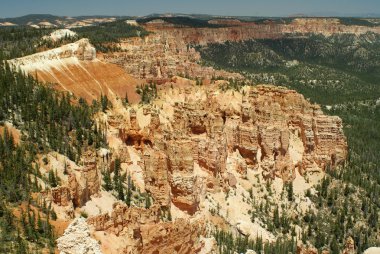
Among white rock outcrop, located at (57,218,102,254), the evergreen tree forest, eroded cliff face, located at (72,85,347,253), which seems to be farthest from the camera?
eroded cliff face, located at (72,85,347,253)

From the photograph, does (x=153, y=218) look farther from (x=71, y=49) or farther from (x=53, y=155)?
(x=71, y=49)

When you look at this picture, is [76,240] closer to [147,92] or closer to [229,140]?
[229,140]

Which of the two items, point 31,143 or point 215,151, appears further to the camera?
point 215,151

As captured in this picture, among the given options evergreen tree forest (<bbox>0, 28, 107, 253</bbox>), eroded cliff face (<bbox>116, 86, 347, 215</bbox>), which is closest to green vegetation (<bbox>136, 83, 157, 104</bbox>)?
eroded cliff face (<bbox>116, 86, 347, 215</bbox>)

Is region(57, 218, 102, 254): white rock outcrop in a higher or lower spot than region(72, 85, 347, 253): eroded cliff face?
higher

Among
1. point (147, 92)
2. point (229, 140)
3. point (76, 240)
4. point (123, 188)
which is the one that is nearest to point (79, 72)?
point (147, 92)

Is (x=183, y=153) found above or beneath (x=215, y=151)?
above

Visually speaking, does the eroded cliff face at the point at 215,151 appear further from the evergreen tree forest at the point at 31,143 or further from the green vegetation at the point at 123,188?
the evergreen tree forest at the point at 31,143

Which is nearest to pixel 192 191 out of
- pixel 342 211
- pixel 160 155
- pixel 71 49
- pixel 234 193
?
pixel 160 155

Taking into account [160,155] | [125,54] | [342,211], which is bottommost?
[342,211]

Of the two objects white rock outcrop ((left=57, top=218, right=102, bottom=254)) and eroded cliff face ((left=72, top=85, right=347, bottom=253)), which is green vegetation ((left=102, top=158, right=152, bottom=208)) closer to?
eroded cliff face ((left=72, top=85, right=347, bottom=253))

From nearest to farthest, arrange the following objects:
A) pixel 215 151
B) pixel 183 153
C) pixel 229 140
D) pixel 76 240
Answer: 1. pixel 76 240
2. pixel 183 153
3. pixel 215 151
4. pixel 229 140
